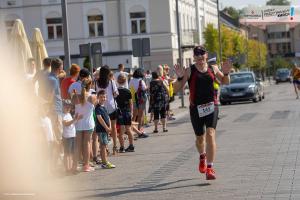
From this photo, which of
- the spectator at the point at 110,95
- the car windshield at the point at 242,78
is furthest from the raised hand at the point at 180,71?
the car windshield at the point at 242,78

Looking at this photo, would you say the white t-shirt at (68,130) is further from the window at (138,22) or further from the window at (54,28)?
the window at (54,28)

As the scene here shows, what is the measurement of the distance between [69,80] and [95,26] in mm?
51660

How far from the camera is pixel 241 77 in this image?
41188 mm

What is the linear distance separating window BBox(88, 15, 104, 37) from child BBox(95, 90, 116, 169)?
52.3 meters

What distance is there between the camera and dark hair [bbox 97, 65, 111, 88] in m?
16.0

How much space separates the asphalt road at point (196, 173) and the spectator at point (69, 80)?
1.63 metres

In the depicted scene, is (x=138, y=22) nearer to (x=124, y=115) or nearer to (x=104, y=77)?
(x=124, y=115)

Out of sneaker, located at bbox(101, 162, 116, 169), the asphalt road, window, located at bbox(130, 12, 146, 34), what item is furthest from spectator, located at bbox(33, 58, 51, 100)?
window, located at bbox(130, 12, 146, 34)

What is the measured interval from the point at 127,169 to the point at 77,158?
0.89 metres

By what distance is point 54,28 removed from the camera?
2657 inches

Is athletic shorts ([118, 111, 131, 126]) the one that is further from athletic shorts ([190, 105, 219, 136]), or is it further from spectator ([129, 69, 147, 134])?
athletic shorts ([190, 105, 219, 136])

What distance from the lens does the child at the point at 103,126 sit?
48.4 ft

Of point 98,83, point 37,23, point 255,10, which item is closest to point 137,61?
point 37,23

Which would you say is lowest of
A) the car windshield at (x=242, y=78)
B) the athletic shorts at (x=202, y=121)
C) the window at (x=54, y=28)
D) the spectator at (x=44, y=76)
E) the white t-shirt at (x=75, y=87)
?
the car windshield at (x=242, y=78)
